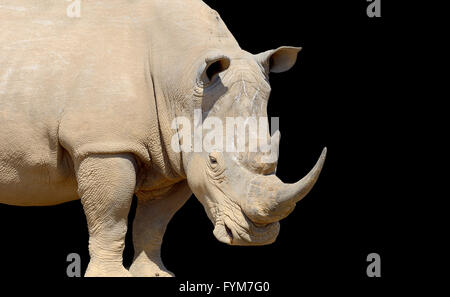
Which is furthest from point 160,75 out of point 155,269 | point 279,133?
point 155,269

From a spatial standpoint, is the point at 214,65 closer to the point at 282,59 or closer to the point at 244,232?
the point at 282,59

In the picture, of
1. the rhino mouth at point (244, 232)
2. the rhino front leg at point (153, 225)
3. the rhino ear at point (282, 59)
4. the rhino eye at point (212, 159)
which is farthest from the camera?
the rhino front leg at point (153, 225)

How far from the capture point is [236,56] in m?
9.80

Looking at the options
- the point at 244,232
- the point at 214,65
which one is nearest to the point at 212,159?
the point at 244,232

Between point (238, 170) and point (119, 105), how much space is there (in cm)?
114

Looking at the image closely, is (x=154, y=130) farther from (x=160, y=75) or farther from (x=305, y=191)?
(x=305, y=191)

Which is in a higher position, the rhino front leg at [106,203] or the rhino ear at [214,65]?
the rhino ear at [214,65]

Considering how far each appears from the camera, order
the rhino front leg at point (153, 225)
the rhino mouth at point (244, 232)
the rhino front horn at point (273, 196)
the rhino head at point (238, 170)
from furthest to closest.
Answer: the rhino front leg at point (153, 225) → the rhino mouth at point (244, 232) → the rhino head at point (238, 170) → the rhino front horn at point (273, 196)

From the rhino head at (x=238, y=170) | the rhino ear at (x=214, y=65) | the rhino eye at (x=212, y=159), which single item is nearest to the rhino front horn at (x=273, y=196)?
the rhino head at (x=238, y=170)

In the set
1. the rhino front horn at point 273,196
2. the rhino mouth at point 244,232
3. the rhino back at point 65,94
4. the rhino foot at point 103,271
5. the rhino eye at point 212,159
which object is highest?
the rhino back at point 65,94

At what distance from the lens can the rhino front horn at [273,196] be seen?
9.02 meters

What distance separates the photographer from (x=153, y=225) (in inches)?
422

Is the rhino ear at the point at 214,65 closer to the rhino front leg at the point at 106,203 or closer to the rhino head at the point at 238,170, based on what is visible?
the rhino head at the point at 238,170

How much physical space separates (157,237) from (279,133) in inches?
69.5
